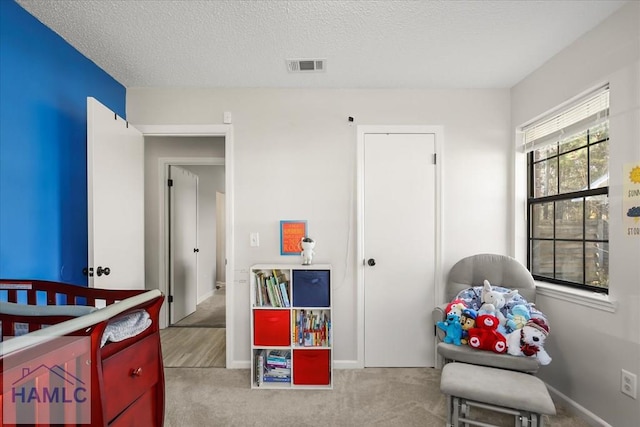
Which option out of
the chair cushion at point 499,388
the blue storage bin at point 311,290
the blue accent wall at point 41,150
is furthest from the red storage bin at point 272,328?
the blue accent wall at point 41,150

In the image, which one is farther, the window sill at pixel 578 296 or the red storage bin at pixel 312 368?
the red storage bin at pixel 312 368

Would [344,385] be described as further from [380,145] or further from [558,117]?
[558,117]

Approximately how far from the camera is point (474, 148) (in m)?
2.65

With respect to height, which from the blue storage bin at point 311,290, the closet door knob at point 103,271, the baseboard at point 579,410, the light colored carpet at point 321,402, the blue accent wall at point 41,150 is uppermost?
the blue accent wall at point 41,150

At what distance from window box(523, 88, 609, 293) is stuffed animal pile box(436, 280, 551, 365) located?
0.48 metres

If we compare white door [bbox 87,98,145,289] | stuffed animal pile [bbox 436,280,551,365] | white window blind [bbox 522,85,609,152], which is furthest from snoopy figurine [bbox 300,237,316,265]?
white window blind [bbox 522,85,609,152]

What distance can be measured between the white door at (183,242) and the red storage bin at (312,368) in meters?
2.10

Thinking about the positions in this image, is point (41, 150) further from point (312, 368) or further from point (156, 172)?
point (312, 368)

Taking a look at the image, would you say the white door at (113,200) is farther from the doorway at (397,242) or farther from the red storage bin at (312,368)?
the doorway at (397,242)

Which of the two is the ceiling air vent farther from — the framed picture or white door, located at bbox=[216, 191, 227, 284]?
white door, located at bbox=[216, 191, 227, 284]

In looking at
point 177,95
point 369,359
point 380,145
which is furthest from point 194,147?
point 369,359

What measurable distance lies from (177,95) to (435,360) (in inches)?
126

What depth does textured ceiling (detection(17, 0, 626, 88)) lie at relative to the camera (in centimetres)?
169

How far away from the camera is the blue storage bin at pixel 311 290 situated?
237 centimetres
